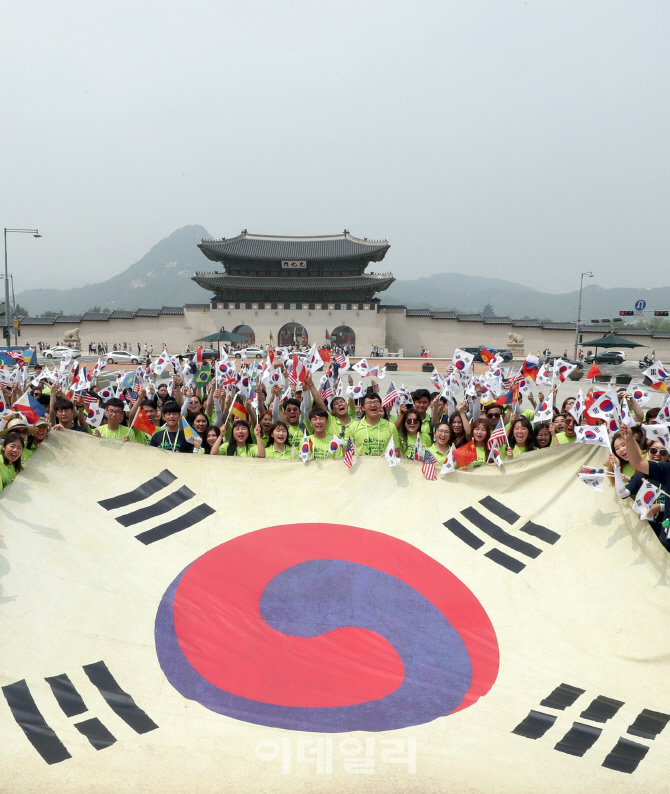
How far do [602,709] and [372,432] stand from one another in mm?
3077

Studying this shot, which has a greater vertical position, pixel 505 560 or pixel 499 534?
pixel 499 534

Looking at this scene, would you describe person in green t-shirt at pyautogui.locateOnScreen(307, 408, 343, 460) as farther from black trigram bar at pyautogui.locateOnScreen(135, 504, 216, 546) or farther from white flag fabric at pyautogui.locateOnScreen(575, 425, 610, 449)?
white flag fabric at pyautogui.locateOnScreen(575, 425, 610, 449)

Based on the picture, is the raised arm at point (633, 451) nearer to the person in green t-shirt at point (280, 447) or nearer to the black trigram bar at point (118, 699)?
the person in green t-shirt at point (280, 447)

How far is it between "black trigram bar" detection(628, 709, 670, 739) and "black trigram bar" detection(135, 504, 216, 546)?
345 centimetres

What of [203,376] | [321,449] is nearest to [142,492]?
[321,449]

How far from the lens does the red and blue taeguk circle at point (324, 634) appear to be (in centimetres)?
313

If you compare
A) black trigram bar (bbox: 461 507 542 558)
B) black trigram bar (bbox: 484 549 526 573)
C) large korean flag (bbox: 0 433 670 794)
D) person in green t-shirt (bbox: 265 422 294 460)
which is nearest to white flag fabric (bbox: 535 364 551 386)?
large korean flag (bbox: 0 433 670 794)

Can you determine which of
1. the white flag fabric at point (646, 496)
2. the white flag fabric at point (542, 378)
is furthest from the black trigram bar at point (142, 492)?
the white flag fabric at point (542, 378)

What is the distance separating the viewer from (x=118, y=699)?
306 centimetres

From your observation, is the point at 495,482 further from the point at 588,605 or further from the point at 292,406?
the point at 292,406

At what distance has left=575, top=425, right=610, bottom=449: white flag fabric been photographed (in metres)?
4.33

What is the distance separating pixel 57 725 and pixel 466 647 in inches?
101

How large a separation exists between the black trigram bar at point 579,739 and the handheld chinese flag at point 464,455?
102 inches

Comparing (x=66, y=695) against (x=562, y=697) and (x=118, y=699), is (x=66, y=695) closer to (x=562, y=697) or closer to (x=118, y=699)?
(x=118, y=699)
